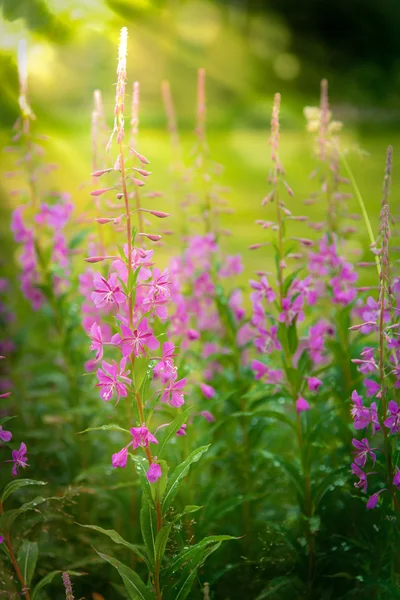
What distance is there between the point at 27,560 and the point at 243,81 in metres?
7.24

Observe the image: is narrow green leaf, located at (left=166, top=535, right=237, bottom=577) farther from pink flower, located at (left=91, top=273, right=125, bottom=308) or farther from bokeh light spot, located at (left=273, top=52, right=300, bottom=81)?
bokeh light spot, located at (left=273, top=52, right=300, bottom=81)

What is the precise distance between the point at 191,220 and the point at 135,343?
50.7 inches

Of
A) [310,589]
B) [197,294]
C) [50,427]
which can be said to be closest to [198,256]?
[197,294]

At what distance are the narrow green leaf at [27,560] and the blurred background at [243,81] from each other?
5.18 meters

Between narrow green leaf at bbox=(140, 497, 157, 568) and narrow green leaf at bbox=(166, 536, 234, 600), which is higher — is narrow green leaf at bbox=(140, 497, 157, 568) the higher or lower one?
the higher one

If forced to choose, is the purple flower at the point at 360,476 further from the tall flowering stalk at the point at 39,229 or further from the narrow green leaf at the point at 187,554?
the tall flowering stalk at the point at 39,229

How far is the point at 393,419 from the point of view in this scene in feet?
5.06

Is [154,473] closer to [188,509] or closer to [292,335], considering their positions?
[188,509]

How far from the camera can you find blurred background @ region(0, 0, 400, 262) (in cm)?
719

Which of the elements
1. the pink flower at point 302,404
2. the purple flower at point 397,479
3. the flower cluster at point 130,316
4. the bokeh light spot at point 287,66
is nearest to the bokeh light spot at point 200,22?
the bokeh light spot at point 287,66

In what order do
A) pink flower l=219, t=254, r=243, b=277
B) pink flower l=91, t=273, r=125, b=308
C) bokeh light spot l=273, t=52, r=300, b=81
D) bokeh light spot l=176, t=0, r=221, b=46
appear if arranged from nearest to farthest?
pink flower l=91, t=273, r=125, b=308 < pink flower l=219, t=254, r=243, b=277 < bokeh light spot l=176, t=0, r=221, b=46 < bokeh light spot l=273, t=52, r=300, b=81

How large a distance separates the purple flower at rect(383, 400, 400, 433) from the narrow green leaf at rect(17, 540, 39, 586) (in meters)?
0.91

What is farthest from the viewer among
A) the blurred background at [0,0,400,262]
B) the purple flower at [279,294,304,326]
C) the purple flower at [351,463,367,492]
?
the blurred background at [0,0,400,262]

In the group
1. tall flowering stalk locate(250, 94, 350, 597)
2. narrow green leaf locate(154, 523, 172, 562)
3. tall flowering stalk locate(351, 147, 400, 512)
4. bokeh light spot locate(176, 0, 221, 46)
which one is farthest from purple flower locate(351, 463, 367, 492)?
bokeh light spot locate(176, 0, 221, 46)
